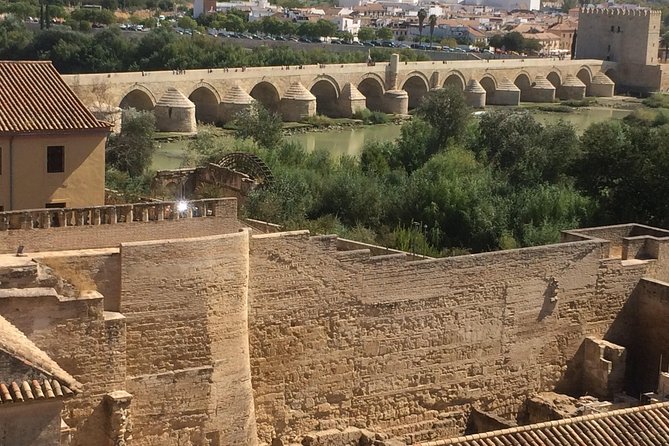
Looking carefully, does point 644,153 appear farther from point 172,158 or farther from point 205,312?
point 172,158

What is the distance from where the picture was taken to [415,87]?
64312mm

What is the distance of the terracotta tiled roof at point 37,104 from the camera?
17797 mm

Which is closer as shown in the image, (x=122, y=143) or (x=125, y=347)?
(x=125, y=347)

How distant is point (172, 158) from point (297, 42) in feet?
157

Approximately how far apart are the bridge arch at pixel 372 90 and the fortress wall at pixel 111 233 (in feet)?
144

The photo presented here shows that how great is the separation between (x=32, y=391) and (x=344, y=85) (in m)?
48.3

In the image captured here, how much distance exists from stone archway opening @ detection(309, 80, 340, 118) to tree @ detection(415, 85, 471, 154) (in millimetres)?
20110

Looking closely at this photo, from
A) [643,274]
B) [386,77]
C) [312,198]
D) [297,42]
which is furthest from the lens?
[297,42]

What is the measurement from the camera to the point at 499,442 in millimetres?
11938

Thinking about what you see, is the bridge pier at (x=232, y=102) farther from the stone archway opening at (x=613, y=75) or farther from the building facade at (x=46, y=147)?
the building facade at (x=46, y=147)

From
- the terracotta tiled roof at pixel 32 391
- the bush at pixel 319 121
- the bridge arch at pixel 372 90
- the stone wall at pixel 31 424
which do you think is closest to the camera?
the terracotta tiled roof at pixel 32 391

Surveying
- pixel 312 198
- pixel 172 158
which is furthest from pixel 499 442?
pixel 172 158

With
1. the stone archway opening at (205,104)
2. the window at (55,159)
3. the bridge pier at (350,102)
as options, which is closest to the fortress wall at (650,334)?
the window at (55,159)

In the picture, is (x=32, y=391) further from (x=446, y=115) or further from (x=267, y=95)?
(x=267, y=95)
